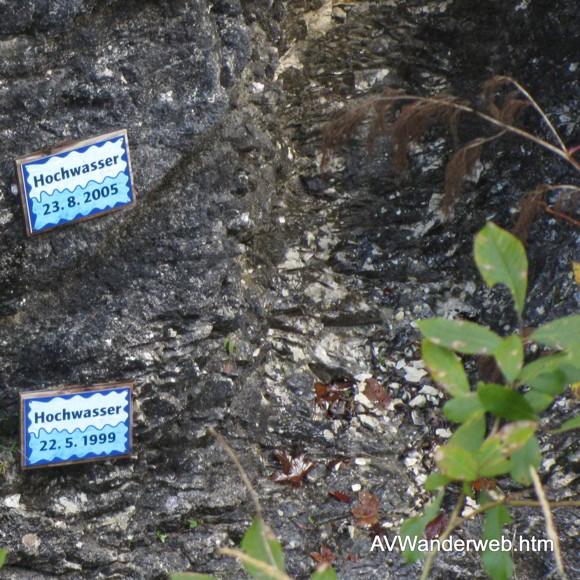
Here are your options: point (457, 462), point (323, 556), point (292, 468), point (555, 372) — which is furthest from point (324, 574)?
point (292, 468)

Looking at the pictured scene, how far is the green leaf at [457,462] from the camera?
3.34 feet

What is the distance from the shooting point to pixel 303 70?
266 centimetres

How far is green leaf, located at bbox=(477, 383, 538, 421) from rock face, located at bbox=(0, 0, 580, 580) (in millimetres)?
1266

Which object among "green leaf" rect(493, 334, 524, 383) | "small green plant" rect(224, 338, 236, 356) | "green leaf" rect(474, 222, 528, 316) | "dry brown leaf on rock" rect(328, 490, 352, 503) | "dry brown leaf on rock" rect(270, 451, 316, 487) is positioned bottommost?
"dry brown leaf on rock" rect(328, 490, 352, 503)

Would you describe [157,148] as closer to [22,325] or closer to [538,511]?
[22,325]

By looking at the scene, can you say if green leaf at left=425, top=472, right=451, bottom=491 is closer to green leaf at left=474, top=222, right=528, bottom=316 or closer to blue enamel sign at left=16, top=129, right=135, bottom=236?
green leaf at left=474, top=222, right=528, bottom=316

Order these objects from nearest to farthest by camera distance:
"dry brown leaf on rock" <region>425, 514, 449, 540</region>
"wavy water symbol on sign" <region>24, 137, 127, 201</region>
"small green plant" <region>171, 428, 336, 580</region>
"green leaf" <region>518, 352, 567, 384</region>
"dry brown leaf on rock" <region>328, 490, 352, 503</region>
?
1. "small green plant" <region>171, 428, 336, 580</region>
2. "green leaf" <region>518, 352, 567, 384</region>
3. "wavy water symbol on sign" <region>24, 137, 127, 201</region>
4. "dry brown leaf on rock" <region>425, 514, 449, 540</region>
5. "dry brown leaf on rock" <region>328, 490, 352, 503</region>

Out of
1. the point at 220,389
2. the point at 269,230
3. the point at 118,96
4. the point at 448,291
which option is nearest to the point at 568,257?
the point at 448,291

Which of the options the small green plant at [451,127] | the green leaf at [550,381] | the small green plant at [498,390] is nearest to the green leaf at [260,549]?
the small green plant at [498,390]

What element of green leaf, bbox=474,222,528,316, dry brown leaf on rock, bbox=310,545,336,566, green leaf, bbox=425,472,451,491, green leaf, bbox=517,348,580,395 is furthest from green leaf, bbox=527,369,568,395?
dry brown leaf on rock, bbox=310,545,336,566

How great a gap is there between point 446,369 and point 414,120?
48.5 inches

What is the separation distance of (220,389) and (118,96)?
96 cm

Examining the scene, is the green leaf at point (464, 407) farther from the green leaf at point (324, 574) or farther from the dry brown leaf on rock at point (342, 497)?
the dry brown leaf on rock at point (342, 497)

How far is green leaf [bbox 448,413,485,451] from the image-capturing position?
1059 mm
